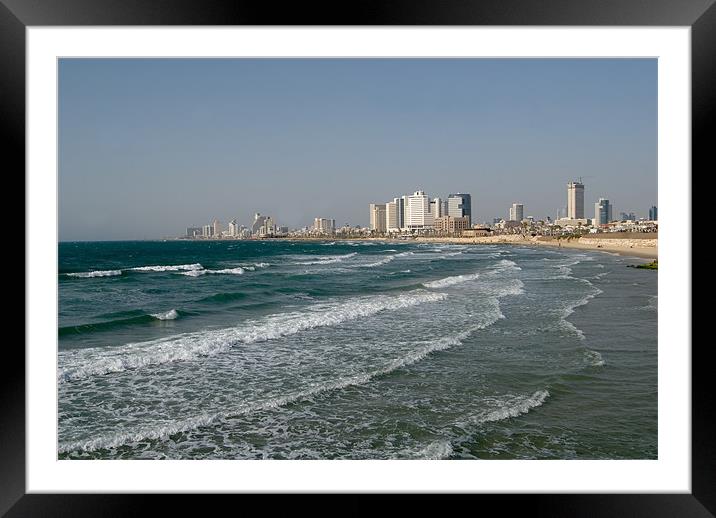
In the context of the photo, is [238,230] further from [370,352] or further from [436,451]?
[436,451]

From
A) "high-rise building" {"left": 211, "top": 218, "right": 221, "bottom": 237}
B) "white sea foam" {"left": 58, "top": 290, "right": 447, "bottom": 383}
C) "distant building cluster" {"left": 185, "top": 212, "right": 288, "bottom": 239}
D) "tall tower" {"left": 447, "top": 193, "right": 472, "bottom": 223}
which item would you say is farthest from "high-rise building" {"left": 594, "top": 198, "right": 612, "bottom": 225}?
"white sea foam" {"left": 58, "top": 290, "right": 447, "bottom": 383}

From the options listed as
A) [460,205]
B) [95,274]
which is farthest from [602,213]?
[95,274]

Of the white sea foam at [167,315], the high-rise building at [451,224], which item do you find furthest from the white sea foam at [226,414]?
the high-rise building at [451,224]

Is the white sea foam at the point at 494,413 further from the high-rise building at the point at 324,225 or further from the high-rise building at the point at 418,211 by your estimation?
the high-rise building at the point at 324,225
